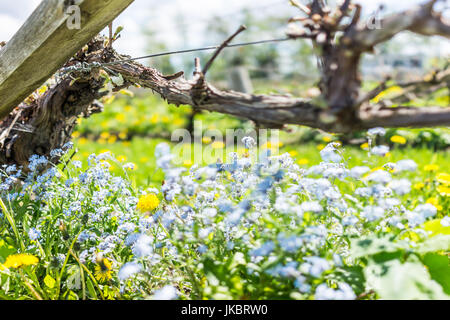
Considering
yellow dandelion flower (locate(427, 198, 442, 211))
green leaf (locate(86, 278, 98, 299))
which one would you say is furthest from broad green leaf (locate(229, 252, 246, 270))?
yellow dandelion flower (locate(427, 198, 442, 211))

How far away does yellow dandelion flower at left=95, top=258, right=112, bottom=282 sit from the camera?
1.53 metres

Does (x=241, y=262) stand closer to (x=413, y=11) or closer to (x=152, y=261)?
(x=152, y=261)

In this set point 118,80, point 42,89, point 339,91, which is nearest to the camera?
point 339,91

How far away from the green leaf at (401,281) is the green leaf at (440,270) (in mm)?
173

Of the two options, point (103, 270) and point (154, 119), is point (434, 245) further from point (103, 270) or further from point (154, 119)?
point (154, 119)

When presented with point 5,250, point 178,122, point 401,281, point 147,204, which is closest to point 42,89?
point 5,250

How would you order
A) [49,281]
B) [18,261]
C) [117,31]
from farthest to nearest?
[117,31] < [49,281] < [18,261]

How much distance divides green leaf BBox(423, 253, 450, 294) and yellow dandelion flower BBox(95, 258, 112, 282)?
1.17 m

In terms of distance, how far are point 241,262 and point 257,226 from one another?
0.24 metres

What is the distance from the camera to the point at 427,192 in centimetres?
296

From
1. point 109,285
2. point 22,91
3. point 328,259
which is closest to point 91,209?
point 109,285

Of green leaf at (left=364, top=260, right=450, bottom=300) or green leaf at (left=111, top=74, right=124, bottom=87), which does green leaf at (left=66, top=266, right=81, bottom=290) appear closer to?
green leaf at (left=111, top=74, right=124, bottom=87)

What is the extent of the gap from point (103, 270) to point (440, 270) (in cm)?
121

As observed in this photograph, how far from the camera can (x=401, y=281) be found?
117cm
